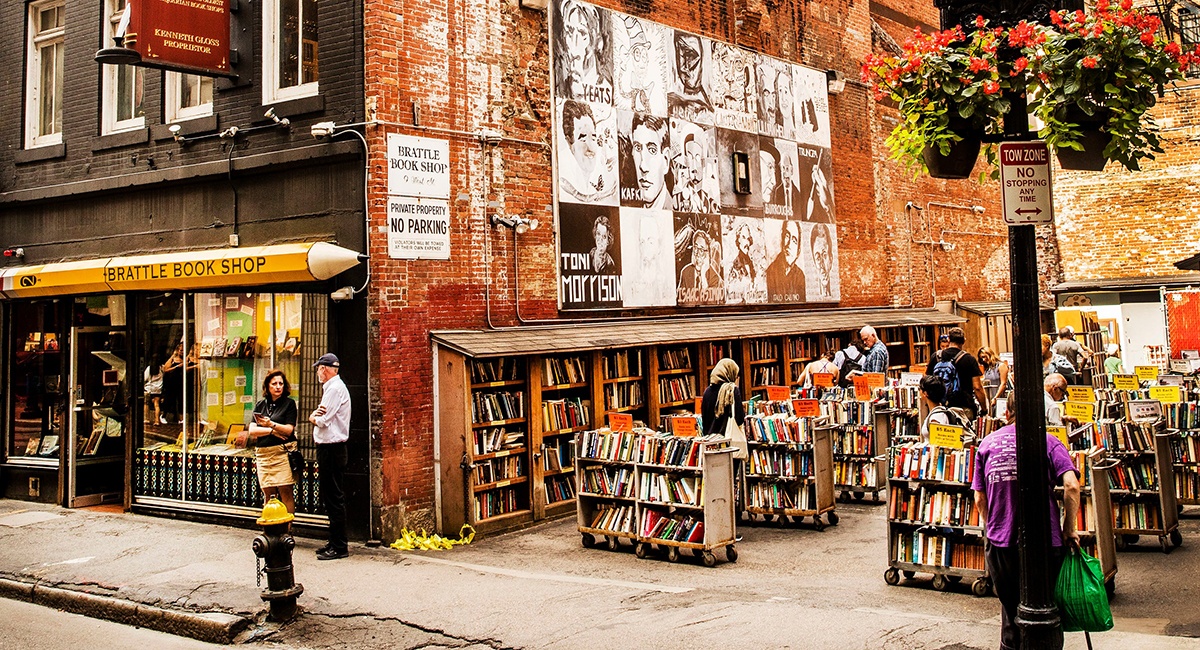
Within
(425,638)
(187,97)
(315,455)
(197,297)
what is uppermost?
(187,97)

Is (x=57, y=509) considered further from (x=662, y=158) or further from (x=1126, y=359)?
(x=1126, y=359)

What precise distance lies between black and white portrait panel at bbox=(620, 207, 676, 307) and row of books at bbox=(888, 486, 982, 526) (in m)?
6.42

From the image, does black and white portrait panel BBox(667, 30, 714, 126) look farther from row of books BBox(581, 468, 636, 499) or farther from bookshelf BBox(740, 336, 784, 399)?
row of books BBox(581, 468, 636, 499)

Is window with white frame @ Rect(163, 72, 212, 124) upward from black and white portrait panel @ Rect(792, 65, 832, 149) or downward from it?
downward

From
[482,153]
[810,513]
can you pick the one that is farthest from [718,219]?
[810,513]

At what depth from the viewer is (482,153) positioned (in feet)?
40.7

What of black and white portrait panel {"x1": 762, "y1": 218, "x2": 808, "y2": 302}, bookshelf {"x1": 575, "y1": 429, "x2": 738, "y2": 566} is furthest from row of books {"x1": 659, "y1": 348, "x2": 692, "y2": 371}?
bookshelf {"x1": 575, "y1": 429, "x2": 738, "y2": 566}

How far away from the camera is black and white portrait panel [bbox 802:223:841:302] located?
18922 millimetres

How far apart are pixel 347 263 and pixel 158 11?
376cm

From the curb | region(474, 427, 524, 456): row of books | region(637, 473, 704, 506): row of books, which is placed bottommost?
the curb

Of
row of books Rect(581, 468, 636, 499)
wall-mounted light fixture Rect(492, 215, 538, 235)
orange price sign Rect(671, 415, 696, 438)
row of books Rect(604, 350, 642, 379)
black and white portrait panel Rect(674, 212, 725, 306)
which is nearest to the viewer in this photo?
orange price sign Rect(671, 415, 696, 438)

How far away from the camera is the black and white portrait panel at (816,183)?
744 inches

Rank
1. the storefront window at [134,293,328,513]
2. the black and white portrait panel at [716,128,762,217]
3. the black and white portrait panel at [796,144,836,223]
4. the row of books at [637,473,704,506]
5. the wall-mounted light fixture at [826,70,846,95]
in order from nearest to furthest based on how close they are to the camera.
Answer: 1. the row of books at [637,473,704,506]
2. the storefront window at [134,293,328,513]
3. the black and white portrait panel at [716,128,762,217]
4. the black and white portrait panel at [796,144,836,223]
5. the wall-mounted light fixture at [826,70,846,95]

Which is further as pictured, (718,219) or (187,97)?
(718,219)
